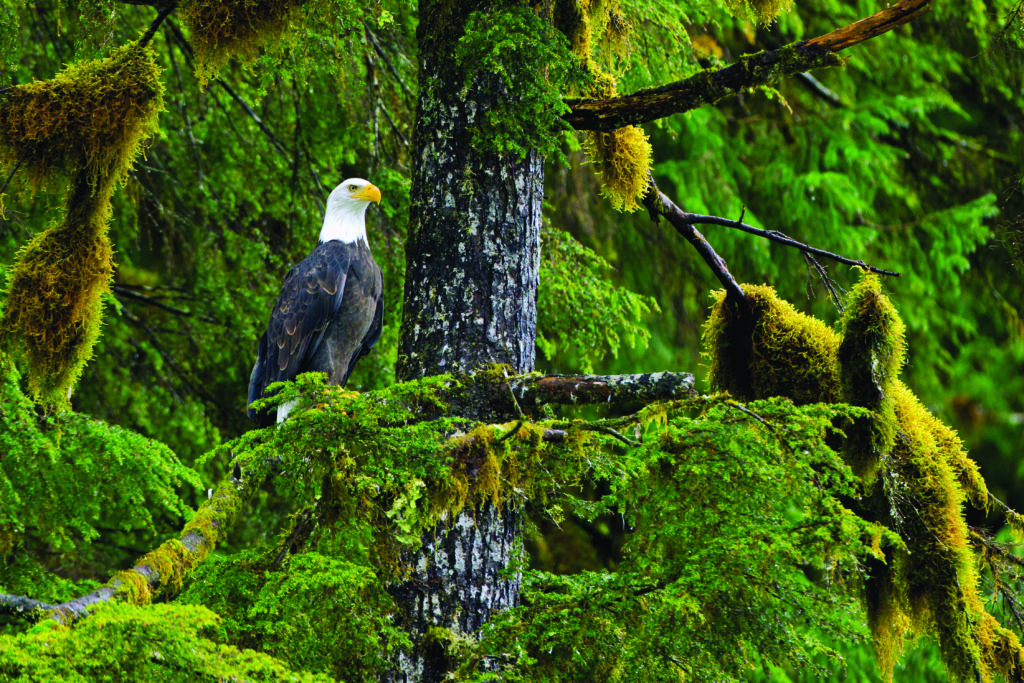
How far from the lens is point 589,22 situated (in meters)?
3.44

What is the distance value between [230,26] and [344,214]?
6.73ft

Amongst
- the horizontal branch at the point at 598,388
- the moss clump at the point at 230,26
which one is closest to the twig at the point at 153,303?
the moss clump at the point at 230,26

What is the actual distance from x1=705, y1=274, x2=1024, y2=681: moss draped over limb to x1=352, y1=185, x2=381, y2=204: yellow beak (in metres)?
2.84

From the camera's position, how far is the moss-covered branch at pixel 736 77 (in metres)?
2.66

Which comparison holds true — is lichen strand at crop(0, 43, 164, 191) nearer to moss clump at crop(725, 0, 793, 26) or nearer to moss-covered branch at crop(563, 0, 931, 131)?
moss-covered branch at crop(563, 0, 931, 131)

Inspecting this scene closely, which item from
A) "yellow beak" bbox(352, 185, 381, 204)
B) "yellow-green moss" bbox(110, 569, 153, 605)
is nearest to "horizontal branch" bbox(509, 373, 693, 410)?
"yellow-green moss" bbox(110, 569, 153, 605)

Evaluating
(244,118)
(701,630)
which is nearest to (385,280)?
(244,118)

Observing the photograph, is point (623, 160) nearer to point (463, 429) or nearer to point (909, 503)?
point (463, 429)

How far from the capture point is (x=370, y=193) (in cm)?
494

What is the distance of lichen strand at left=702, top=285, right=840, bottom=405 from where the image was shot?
2.88 m

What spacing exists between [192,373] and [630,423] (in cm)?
433

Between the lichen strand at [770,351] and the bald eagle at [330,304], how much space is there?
2425 mm

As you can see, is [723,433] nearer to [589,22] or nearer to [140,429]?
[589,22]

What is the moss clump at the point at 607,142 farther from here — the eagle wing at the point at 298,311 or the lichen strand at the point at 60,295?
the eagle wing at the point at 298,311
